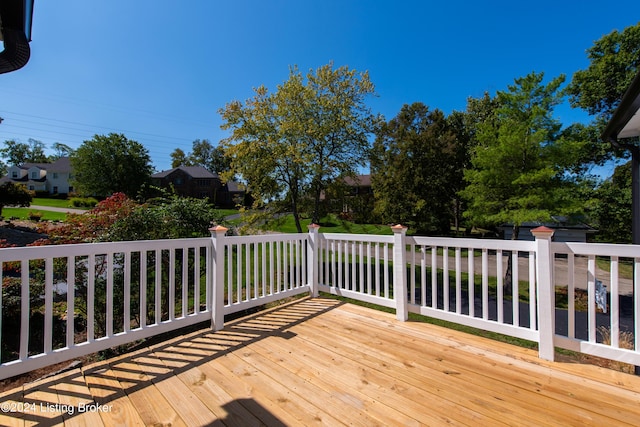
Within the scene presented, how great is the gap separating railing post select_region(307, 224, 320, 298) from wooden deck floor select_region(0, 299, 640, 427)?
1428mm

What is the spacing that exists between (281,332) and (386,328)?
1.07 meters

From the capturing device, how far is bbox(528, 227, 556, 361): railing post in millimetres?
2229

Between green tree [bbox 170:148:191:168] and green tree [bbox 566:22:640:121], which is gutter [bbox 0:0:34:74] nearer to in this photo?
green tree [bbox 566:22:640:121]

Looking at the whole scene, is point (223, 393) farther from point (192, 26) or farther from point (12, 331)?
point (192, 26)

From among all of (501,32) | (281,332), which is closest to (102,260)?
(281,332)

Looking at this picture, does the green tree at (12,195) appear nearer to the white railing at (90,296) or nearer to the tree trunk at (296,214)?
the white railing at (90,296)

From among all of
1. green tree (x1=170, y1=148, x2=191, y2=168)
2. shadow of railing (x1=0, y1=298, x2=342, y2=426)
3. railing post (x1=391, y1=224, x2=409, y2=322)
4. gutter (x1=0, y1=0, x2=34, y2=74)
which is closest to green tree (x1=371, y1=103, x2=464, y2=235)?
railing post (x1=391, y1=224, x2=409, y2=322)

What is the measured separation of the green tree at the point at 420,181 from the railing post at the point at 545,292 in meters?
12.1

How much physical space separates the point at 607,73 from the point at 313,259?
17636 mm

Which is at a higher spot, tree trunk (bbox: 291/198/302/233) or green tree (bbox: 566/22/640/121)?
green tree (bbox: 566/22/640/121)

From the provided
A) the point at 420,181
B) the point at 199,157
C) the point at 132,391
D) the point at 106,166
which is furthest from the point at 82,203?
the point at 132,391

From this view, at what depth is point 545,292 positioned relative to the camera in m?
2.23

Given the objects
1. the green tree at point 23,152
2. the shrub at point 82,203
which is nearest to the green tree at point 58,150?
the green tree at point 23,152

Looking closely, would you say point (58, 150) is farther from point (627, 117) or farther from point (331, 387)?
point (627, 117)
